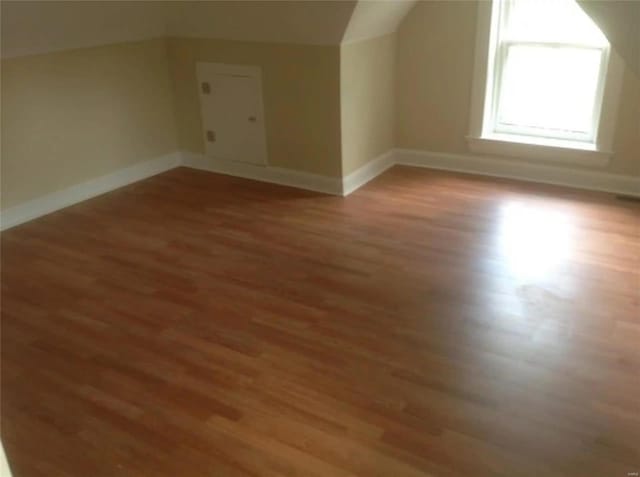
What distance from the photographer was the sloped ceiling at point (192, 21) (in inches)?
135

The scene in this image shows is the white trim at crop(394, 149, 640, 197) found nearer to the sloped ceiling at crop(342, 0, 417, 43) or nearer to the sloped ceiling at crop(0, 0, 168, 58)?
the sloped ceiling at crop(342, 0, 417, 43)

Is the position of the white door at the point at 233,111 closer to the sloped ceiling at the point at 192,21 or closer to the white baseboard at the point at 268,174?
the white baseboard at the point at 268,174

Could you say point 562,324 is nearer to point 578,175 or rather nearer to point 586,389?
point 586,389

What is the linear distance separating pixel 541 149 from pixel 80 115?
124 inches

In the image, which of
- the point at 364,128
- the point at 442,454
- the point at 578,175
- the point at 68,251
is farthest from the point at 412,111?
the point at 442,454

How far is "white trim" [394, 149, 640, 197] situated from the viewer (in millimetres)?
4059

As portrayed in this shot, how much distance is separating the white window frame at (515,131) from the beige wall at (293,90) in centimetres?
108

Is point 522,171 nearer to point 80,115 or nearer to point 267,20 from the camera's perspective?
point 267,20

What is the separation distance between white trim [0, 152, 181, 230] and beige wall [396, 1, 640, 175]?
187 cm

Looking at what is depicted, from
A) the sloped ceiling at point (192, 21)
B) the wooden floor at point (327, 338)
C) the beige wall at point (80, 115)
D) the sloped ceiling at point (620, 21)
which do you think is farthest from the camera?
the beige wall at point (80, 115)

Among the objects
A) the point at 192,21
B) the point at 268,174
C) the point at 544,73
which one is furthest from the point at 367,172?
the point at 192,21

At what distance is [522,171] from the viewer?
434 centimetres

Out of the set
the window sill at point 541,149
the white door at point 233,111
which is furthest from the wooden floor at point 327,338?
the white door at point 233,111

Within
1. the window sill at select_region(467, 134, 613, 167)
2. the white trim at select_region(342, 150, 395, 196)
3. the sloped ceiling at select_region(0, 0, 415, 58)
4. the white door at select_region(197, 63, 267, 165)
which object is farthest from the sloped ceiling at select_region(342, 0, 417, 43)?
→ the window sill at select_region(467, 134, 613, 167)
